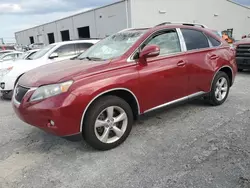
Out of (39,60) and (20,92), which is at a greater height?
(20,92)

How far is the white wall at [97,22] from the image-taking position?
2000 cm

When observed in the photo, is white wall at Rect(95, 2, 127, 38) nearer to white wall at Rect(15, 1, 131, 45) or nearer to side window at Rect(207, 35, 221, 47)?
white wall at Rect(15, 1, 131, 45)

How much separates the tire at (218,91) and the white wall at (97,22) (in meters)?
15.6

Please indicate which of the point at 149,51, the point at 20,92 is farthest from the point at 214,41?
the point at 20,92

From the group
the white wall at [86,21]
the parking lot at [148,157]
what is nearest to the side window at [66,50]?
the parking lot at [148,157]

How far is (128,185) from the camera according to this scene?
245 cm

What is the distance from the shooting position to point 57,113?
2.73 m

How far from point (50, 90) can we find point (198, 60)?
8.66 feet

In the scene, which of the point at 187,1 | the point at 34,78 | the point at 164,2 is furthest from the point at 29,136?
the point at 187,1

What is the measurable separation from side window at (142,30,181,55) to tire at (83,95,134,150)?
45.6 inches

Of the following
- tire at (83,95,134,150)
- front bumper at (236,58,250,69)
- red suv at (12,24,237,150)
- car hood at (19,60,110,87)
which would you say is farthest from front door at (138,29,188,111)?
front bumper at (236,58,250,69)

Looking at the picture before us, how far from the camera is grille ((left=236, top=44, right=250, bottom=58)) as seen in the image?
787cm

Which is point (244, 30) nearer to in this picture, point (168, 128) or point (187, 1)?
point (187, 1)

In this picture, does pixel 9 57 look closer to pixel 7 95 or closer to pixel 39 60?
pixel 39 60
